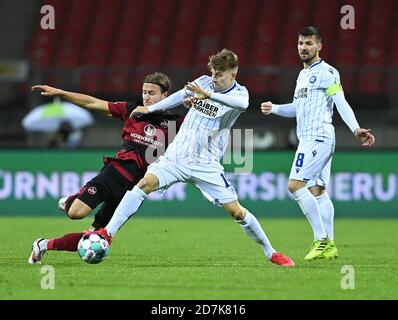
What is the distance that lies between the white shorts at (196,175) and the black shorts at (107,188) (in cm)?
38

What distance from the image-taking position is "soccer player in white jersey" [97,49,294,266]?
9.40m

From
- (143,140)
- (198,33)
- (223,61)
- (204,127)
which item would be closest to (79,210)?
(143,140)

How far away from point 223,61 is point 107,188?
162cm

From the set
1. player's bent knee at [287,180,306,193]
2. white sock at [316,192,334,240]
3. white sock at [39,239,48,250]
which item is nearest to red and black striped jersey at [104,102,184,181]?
white sock at [39,239,48,250]

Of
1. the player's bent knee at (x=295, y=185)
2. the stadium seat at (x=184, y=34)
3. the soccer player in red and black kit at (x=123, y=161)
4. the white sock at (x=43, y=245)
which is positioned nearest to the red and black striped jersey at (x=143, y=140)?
the soccer player in red and black kit at (x=123, y=161)

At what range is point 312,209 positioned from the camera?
10477 mm

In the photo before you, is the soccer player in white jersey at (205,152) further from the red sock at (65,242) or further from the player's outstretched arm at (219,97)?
the red sock at (65,242)

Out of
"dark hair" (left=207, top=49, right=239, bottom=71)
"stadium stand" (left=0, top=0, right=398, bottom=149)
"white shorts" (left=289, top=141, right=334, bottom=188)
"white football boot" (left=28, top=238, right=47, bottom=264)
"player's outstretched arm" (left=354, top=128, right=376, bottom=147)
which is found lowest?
"white football boot" (left=28, top=238, right=47, bottom=264)

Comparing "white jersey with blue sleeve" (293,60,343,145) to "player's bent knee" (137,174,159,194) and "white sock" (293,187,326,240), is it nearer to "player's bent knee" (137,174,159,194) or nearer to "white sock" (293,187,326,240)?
"white sock" (293,187,326,240)

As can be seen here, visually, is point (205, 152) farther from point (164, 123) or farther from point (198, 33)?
point (198, 33)

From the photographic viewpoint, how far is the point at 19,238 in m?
Answer: 13.1

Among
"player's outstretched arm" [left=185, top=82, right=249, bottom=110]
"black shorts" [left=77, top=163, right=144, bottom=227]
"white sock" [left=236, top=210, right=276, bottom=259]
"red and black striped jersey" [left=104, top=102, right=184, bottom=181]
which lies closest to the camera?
"player's outstretched arm" [left=185, top=82, right=249, bottom=110]

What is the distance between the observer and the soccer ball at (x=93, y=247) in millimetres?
9125
